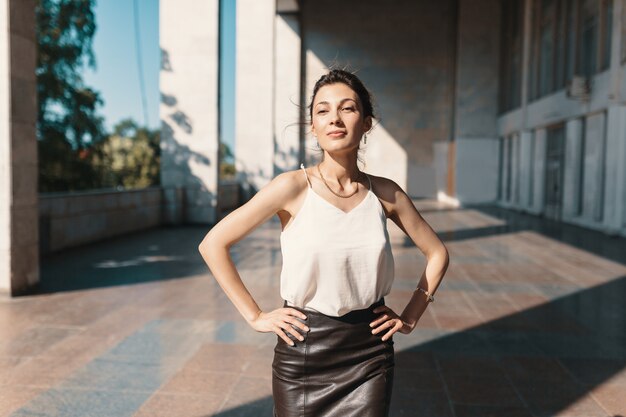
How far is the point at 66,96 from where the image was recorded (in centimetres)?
2173

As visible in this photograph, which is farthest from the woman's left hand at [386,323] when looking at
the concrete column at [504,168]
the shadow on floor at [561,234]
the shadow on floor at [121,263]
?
the concrete column at [504,168]

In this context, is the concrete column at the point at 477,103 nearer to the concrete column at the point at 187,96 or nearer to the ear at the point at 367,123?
the concrete column at the point at 187,96

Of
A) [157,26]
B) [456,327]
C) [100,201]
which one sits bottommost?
[456,327]

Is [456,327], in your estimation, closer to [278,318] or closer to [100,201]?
[278,318]

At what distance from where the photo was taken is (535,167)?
20.7m

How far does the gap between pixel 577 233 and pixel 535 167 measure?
6.37 m

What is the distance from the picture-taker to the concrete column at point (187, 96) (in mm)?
14430

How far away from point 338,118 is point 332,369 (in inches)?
34.1

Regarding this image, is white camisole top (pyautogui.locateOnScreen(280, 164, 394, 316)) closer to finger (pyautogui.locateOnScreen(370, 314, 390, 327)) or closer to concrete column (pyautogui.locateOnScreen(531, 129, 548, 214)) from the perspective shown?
finger (pyautogui.locateOnScreen(370, 314, 390, 327))

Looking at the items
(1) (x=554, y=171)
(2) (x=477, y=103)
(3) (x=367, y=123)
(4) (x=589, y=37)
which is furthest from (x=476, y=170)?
(3) (x=367, y=123)

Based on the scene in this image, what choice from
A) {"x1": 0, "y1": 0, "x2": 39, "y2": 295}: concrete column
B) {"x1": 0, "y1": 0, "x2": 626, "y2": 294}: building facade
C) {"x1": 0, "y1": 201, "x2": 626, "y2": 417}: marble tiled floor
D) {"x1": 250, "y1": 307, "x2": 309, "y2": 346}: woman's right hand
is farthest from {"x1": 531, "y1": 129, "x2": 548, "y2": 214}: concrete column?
{"x1": 250, "y1": 307, "x2": 309, "y2": 346}: woman's right hand

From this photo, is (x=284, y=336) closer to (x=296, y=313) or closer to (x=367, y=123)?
(x=296, y=313)

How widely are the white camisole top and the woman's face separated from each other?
0.57 feet

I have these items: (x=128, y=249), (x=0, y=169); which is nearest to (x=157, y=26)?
(x=128, y=249)
